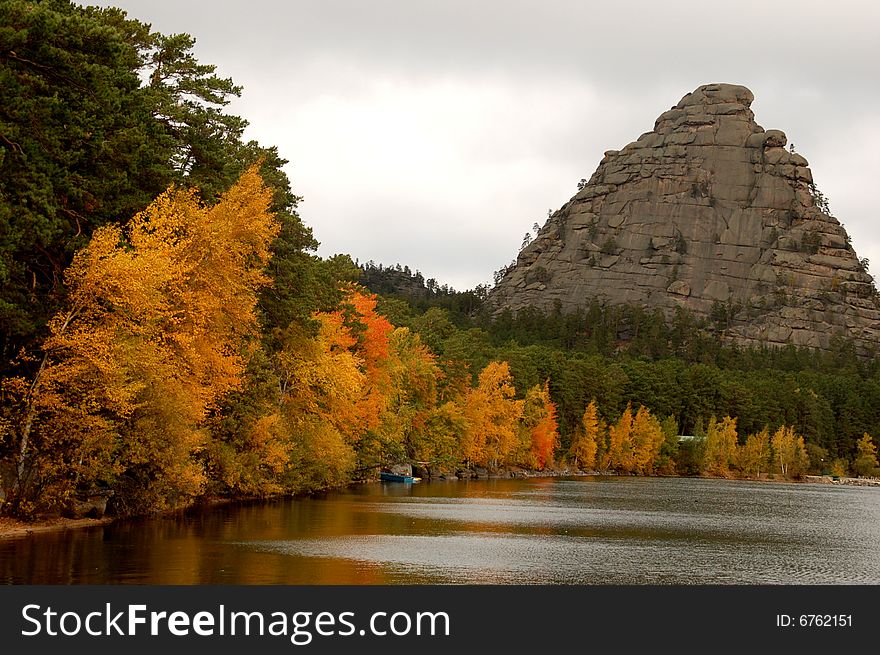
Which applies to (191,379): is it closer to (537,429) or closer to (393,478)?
(393,478)

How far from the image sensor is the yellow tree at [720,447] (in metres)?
153

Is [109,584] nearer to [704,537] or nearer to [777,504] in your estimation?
[704,537]

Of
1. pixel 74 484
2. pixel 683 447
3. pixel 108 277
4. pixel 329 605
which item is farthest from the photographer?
pixel 683 447

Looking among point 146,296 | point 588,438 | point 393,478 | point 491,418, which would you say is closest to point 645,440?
point 588,438

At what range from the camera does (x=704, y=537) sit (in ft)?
151

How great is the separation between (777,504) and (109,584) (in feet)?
227

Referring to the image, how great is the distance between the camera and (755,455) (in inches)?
6142

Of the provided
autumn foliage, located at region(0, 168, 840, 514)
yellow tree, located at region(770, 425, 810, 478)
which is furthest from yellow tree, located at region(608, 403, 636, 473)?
autumn foliage, located at region(0, 168, 840, 514)

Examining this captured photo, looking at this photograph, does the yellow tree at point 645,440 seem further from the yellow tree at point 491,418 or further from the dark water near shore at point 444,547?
the dark water near shore at point 444,547

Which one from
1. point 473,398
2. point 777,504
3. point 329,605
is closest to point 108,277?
point 329,605

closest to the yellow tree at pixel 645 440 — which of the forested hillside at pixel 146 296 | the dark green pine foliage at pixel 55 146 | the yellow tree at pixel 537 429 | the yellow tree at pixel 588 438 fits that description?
the yellow tree at pixel 588 438

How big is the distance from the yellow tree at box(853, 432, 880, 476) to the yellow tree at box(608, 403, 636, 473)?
49733 millimetres

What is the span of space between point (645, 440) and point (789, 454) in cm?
2778

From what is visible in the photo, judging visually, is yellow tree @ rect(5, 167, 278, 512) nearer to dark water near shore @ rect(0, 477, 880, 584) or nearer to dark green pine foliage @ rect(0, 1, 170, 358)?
dark green pine foliage @ rect(0, 1, 170, 358)
